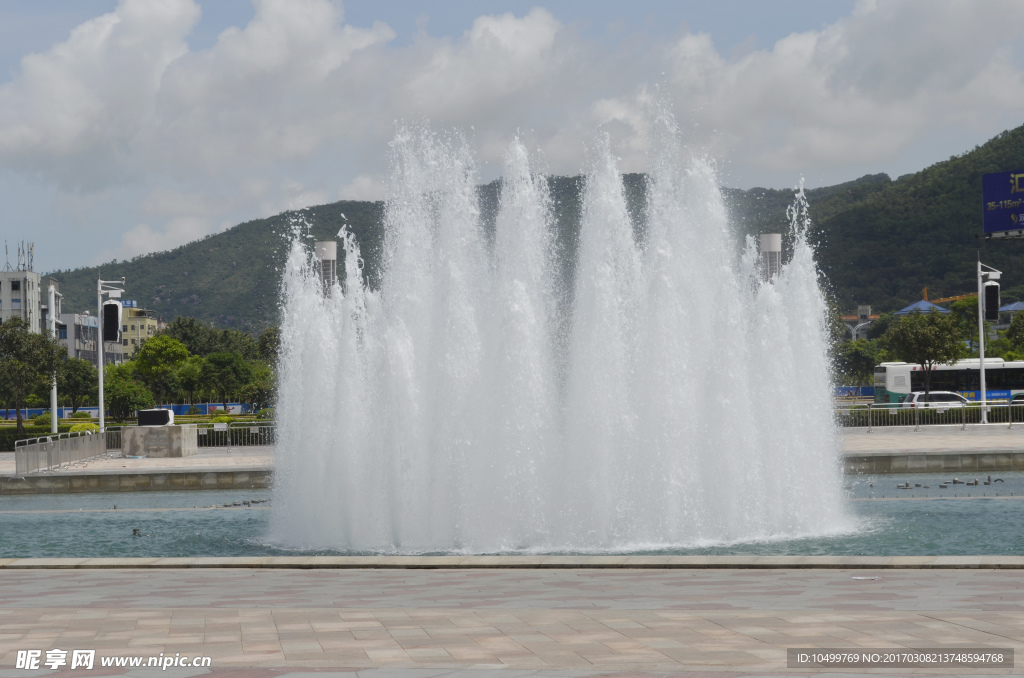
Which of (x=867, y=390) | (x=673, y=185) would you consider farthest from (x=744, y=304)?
(x=867, y=390)

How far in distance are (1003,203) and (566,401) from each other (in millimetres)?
45820

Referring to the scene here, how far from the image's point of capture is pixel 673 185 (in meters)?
18.0

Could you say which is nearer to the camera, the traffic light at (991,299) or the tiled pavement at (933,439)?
the tiled pavement at (933,439)

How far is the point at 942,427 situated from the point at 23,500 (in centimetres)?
3166

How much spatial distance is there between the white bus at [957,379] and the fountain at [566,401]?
40.1 m

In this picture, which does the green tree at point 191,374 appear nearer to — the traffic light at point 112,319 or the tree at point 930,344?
the traffic light at point 112,319

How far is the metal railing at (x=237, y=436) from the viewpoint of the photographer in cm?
3881

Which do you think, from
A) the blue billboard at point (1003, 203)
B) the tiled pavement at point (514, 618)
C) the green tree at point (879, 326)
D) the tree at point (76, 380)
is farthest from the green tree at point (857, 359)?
the tiled pavement at point (514, 618)

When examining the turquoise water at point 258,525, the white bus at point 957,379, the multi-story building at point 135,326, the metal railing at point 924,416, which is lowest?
the turquoise water at point 258,525

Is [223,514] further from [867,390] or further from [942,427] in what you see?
[867,390]

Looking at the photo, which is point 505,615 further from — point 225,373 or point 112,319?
point 225,373

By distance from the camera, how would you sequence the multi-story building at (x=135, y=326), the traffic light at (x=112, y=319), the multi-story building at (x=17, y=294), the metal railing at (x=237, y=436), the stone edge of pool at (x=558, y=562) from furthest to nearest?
the multi-story building at (x=135, y=326) < the multi-story building at (x=17, y=294) < the metal railing at (x=237, y=436) < the traffic light at (x=112, y=319) < the stone edge of pool at (x=558, y=562)

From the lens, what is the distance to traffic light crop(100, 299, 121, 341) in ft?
105

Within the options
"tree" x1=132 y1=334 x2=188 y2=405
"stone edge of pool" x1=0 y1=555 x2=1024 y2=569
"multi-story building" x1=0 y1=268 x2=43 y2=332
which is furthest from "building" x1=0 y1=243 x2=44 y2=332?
"stone edge of pool" x1=0 y1=555 x2=1024 y2=569
